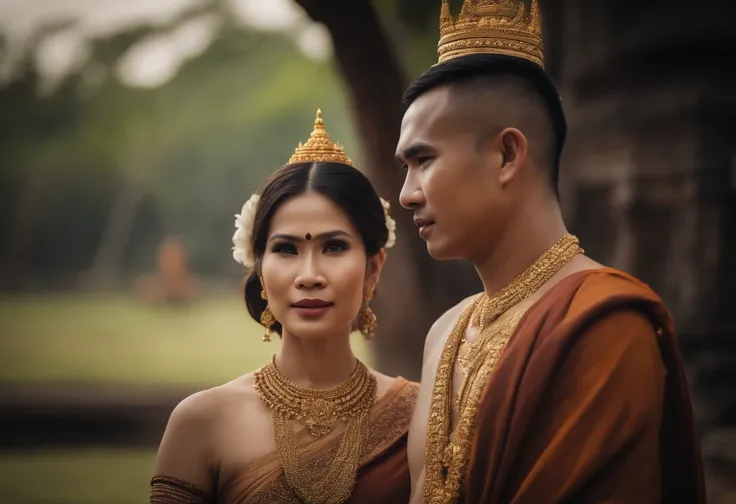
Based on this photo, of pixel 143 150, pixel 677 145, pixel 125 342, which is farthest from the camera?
pixel 125 342

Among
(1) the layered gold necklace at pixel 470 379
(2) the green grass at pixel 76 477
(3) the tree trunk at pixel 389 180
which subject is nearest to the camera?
(1) the layered gold necklace at pixel 470 379

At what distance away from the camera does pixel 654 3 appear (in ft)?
15.9

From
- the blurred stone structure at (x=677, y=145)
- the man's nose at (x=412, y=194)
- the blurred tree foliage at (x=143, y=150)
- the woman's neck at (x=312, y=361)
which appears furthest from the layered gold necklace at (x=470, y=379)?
the blurred tree foliage at (x=143, y=150)

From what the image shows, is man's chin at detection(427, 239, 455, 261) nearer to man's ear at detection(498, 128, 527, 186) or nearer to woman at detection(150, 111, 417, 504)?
man's ear at detection(498, 128, 527, 186)

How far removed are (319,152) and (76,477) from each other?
4.14 metres

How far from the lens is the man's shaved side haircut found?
6.27ft

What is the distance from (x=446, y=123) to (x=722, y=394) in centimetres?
383

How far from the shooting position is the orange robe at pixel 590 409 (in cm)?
165

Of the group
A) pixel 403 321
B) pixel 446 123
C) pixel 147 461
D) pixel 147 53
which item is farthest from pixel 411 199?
pixel 147 53

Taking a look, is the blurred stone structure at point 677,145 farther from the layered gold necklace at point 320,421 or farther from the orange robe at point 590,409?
the orange robe at point 590,409

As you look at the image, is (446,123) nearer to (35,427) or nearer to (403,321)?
(403,321)

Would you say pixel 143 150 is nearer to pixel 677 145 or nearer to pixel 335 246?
pixel 677 145

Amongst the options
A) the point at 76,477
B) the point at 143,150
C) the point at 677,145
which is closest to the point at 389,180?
the point at 677,145

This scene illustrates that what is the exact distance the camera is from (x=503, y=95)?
1.92 metres
